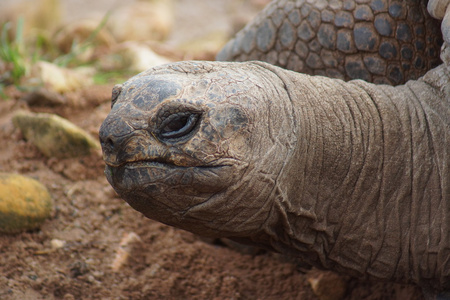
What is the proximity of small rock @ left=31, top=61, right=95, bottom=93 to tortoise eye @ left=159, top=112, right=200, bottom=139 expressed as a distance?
2.36 meters

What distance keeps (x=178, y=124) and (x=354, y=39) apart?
1.36 m

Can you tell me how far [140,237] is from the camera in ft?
8.89

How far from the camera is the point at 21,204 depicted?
8.00ft

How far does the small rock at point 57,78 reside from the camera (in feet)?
12.3

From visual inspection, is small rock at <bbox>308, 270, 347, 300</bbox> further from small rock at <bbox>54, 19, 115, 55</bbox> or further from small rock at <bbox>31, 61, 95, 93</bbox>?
small rock at <bbox>54, 19, 115, 55</bbox>

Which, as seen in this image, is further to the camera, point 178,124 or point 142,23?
point 142,23

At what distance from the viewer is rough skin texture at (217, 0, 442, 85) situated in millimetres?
2545

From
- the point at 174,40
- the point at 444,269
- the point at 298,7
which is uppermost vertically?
the point at 298,7

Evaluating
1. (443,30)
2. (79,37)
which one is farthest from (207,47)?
(443,30)

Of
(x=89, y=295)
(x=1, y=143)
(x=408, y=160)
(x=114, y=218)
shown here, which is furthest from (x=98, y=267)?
(x=408, y=160)

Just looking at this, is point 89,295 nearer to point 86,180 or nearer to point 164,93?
point 86,180

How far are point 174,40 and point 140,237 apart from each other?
191 inches

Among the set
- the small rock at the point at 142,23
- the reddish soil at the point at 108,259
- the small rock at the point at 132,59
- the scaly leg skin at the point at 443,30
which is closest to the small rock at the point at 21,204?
the reddish soil at the point at 108,259

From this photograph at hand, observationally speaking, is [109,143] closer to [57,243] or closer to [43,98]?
[57,243]
